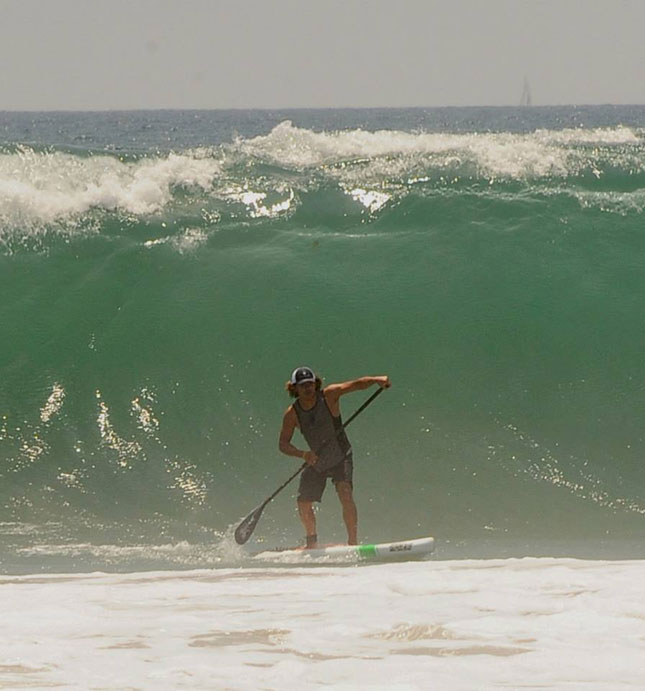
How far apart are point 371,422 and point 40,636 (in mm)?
5580

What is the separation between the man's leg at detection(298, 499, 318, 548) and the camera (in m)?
8.33

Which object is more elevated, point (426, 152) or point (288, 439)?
point (426, 152)

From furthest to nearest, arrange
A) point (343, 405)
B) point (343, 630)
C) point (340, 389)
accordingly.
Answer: point (343, 405) < point (340, 389) < point (343, 630)

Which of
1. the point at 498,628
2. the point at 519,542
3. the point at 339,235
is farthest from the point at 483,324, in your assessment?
the point at 498,628

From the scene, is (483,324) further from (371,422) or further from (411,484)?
(411,484)

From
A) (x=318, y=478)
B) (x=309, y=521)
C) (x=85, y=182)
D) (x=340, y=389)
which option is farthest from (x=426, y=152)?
(x=309, y=521)

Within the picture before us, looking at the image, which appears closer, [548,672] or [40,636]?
[548,672]

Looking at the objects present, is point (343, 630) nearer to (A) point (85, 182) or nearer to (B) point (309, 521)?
(B) point (309, 521)

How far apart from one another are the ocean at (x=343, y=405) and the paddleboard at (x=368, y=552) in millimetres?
303

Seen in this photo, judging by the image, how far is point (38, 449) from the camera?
1018 cm

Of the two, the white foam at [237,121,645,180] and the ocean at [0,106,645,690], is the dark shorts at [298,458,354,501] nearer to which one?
the ocean at [0,106,645,690]

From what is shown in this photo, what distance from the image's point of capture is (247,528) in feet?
28.3

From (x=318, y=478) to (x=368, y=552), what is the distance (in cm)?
73

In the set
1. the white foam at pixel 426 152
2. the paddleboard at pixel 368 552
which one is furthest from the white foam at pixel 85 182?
the paddleboard at pixel 368 552
